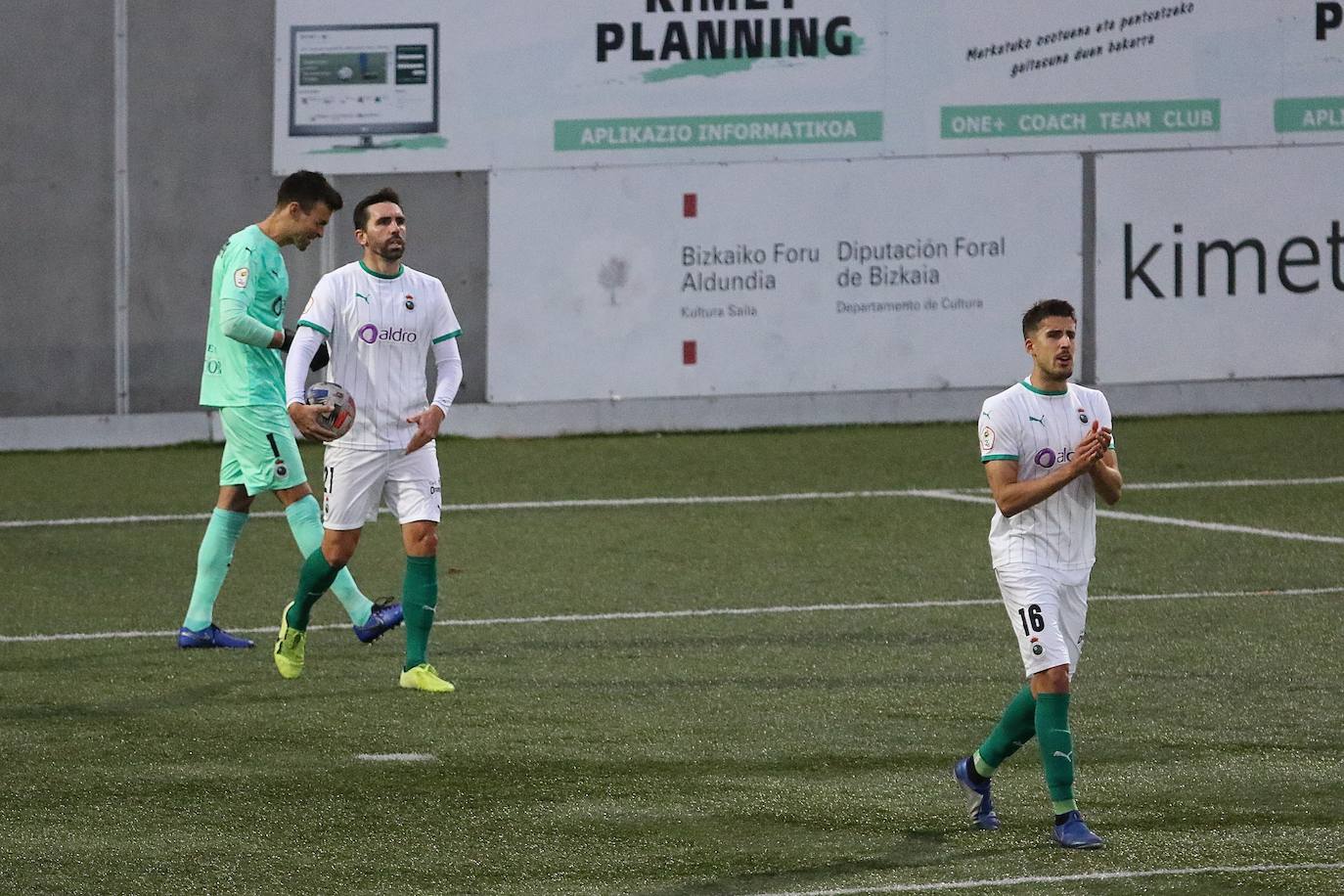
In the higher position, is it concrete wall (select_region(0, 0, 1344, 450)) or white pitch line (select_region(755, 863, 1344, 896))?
concrete wall (select_region(0, 0, 1344, 450))

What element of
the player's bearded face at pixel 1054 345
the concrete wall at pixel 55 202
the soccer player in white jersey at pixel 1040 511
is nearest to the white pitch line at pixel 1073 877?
the soccer player in white jersey at pixel 1040 511

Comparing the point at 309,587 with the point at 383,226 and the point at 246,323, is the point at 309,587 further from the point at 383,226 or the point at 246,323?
the point at 383,226

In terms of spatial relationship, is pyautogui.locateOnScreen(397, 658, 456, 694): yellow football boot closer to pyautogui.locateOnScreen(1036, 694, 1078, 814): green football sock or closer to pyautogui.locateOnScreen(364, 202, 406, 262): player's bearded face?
pyautogui.locateOnScreen(364, 202, 406, 262): player's bearded face

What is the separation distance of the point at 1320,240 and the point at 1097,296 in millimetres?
1880

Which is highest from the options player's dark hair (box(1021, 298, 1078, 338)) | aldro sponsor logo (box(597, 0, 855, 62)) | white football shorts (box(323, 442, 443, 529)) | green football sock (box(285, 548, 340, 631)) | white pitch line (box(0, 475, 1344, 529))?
aldro sponsor logo (box(597, 0, 855, 62))

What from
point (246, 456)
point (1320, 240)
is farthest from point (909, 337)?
point (246, 456)

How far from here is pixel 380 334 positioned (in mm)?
9562

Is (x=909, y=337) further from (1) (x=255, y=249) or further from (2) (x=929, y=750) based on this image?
(2) (x=929, y=750)

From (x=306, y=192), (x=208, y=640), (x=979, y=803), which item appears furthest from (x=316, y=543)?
(x=979, y=803)

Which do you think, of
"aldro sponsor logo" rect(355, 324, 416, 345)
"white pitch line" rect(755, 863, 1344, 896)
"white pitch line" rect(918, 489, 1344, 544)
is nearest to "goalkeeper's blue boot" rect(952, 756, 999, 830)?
"white pitch line" rect(755, 863, 1344, 896)

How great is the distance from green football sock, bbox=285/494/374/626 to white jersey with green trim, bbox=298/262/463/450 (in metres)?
0.90

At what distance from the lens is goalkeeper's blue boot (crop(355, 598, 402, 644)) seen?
10.2 m

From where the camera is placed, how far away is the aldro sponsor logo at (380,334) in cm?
955

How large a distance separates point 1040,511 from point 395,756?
2528 mm
